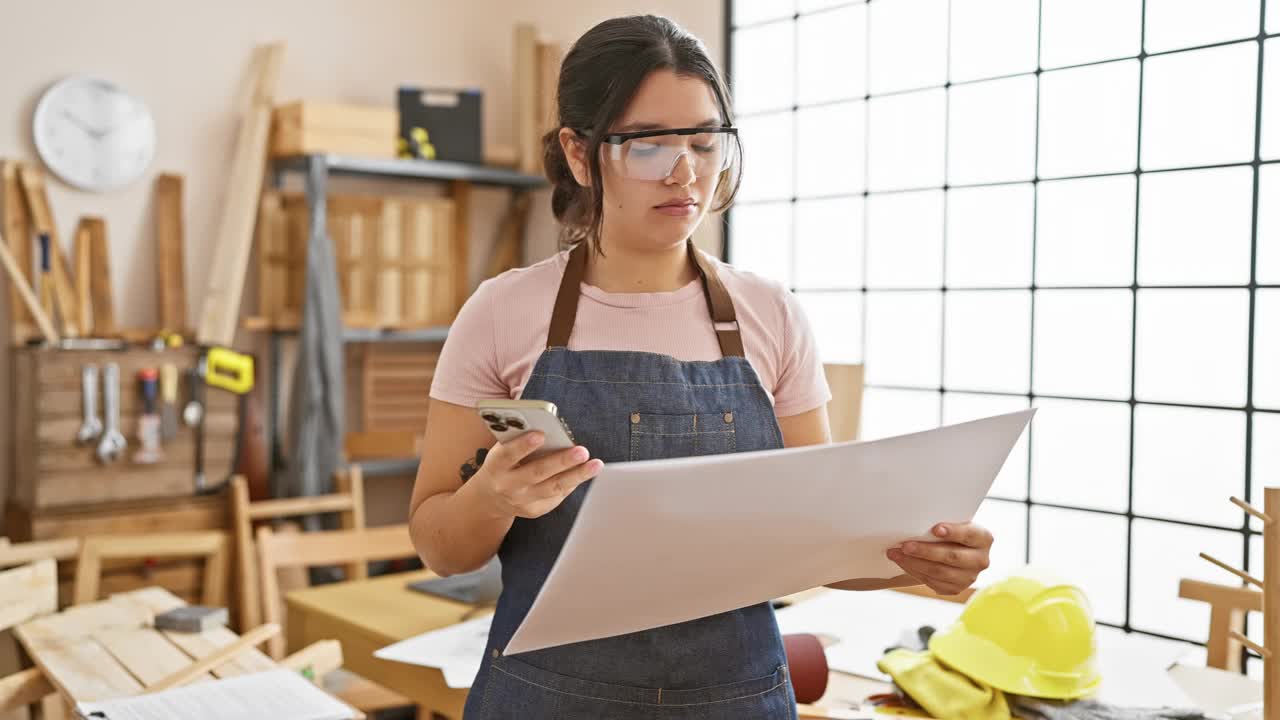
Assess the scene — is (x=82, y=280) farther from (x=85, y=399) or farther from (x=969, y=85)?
(x=969, y=85)

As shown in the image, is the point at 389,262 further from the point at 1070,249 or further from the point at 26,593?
the point at 1070,249

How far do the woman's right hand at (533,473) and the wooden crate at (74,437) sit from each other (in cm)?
285

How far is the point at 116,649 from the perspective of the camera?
6.77 ft

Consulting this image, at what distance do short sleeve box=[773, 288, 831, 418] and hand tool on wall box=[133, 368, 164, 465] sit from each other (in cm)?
277

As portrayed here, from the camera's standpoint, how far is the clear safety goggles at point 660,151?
1.17 m

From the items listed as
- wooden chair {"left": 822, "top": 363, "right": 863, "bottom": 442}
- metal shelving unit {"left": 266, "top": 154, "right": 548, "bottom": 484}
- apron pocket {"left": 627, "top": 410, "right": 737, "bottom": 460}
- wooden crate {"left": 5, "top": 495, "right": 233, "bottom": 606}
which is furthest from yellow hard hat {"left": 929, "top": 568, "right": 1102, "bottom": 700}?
metal shelving unit {"left": 266, "top": 154, "right": 548, "bottom": 484}

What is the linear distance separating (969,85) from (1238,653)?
1.84 m

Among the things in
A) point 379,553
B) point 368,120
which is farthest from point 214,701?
point 368,120

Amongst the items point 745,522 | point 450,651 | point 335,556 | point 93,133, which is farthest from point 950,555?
point 93,133

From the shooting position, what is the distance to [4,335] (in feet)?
11.9

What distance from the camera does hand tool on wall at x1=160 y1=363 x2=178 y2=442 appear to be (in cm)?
355

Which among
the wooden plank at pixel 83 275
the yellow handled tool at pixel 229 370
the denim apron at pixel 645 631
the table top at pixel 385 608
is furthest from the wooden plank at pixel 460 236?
the denim apron at pixel 645 631

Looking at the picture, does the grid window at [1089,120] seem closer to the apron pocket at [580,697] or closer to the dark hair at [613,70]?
the dark hair at [613,70]

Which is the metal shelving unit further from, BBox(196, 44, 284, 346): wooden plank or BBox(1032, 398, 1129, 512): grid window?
BBox(1032, 398, 1129, 512): grid window
